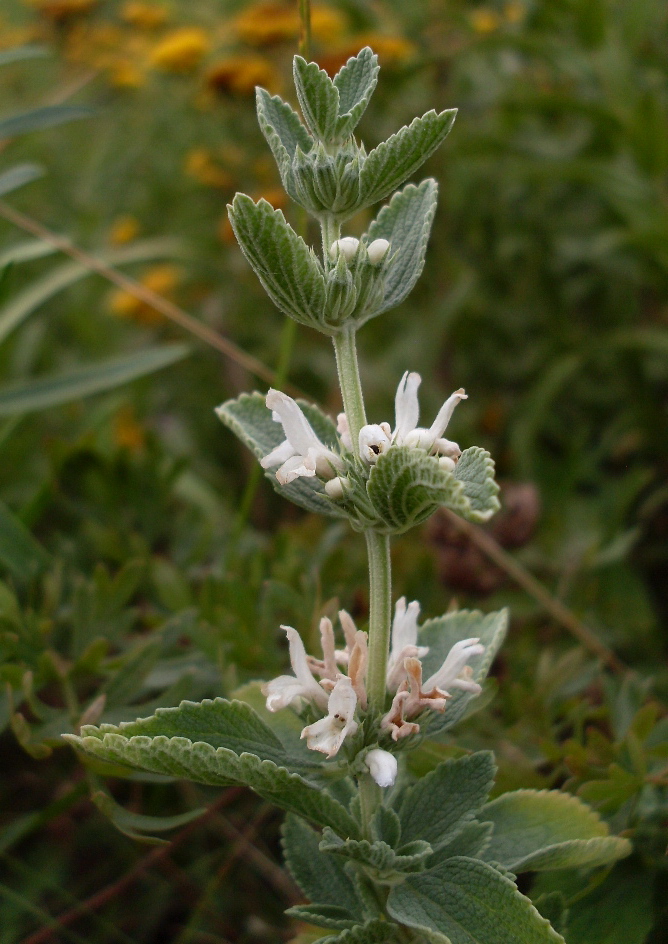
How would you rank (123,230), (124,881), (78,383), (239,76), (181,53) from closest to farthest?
(124,881) < (78,383) < (239,76) < (181,53) < (123,230)

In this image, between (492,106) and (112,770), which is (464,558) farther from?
(492,106)

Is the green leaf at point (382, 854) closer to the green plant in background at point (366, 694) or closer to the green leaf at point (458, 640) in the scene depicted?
the green plant in background at point (366, 694)

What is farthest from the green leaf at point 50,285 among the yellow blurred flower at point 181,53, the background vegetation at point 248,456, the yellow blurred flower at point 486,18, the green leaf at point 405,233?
the yellow blurred flower at point 486,18

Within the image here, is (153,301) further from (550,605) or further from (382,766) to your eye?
(382,766)

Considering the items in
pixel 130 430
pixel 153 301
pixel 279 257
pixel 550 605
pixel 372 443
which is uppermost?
pixel 130 430

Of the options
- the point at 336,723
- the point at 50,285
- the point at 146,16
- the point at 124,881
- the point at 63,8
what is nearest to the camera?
the point at 336,723

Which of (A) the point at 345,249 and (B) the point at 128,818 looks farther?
(B) the point at 128,818

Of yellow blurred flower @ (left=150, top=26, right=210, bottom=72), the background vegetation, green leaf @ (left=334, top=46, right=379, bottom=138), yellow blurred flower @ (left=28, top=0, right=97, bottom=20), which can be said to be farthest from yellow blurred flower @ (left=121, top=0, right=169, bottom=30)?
green leaf @ (left=334, top=46, right=379, bottom=138)

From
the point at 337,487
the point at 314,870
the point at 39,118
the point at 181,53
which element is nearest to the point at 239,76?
the point at 181,53
